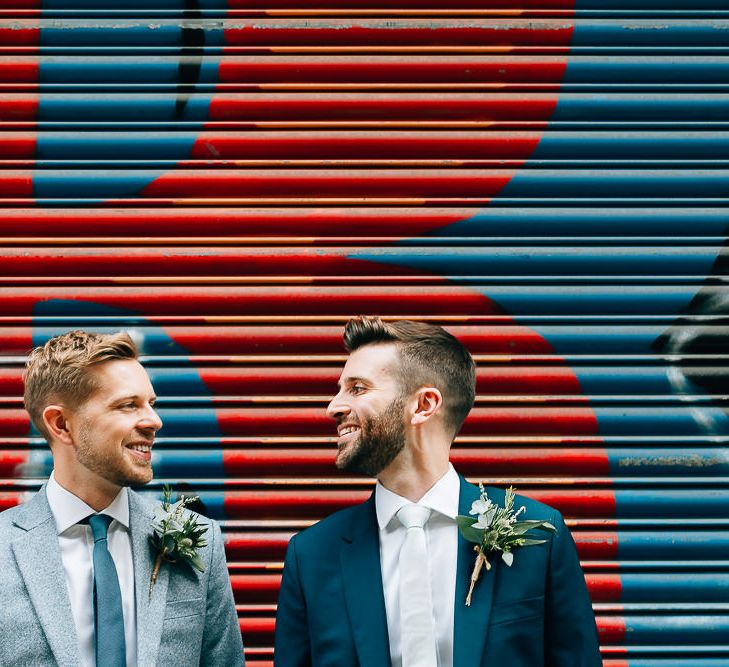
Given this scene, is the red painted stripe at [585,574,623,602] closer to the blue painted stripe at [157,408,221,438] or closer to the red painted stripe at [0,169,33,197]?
the blue painted stripe at [157,408,221,438]

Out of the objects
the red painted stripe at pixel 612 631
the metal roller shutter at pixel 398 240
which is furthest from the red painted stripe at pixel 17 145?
the red painted stripe at pixel 612 631

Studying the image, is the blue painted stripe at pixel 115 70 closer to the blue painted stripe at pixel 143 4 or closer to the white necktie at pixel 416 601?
the blue painted stripe at pixel 143 4

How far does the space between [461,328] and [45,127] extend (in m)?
2.21

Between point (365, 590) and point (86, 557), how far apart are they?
3.11ft

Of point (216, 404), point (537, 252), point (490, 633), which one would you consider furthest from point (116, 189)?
point (490, 633)

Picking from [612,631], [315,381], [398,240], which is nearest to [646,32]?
[398,240]

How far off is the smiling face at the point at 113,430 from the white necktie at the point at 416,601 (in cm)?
94

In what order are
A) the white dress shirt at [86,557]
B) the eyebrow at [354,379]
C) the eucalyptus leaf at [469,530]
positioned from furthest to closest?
the eyebrow at [354,379] < the eucalyptus leaf at [469,530] < the white dress shirt at [86,557]

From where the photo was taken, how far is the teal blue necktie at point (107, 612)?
2.44 metres

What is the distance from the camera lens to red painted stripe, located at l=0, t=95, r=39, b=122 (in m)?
3.74

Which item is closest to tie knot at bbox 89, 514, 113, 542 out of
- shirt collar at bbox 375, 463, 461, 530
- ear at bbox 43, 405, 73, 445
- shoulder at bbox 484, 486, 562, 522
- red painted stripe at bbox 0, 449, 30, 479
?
ear at bbox 43, 405, 73, 445

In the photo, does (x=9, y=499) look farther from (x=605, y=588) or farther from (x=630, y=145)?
(x=630, y=145)

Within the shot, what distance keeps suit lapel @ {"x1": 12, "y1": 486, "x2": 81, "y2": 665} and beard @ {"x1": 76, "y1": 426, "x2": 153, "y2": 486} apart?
22 cm

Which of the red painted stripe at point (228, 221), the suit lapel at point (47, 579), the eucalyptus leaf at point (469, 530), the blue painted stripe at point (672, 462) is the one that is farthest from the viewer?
the red painted stripe at point (228, 221)
